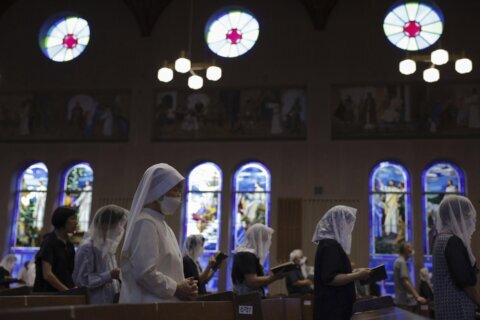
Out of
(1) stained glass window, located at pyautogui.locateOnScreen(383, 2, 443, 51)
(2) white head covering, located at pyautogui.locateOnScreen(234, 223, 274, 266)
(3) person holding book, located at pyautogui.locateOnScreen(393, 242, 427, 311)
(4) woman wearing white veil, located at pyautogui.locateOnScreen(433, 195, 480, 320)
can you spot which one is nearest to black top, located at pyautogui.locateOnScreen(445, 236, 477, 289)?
(4) woman wearing white veil, located at pyautogui.locateOnScreen(433, 195, 480, 320)

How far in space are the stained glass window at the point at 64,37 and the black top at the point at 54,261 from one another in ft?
38.3

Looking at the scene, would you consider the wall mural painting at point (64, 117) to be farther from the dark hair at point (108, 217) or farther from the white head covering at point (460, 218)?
the white head covering at point (460, 218)

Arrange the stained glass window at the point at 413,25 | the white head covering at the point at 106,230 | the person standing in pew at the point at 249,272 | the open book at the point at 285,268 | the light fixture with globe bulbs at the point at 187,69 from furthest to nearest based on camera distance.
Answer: the stained glass window at the point at 413,25 < the light fixture with globe bulbs at the point at 187,69 < the open book at the point at 285,268 < the person standing in pew at the point at 249,272 < the white head covering at the point at 106,230

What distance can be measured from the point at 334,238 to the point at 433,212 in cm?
942

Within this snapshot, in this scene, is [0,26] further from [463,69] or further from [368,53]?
[463,69]

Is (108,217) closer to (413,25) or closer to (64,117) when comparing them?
(64,117)

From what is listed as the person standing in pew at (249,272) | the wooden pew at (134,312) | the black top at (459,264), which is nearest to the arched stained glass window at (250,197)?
the person standing in pew at (249,272)

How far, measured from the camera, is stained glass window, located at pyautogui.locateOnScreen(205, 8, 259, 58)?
14188mm

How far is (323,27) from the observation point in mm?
13688

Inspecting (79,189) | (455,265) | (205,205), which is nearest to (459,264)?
(455,265)

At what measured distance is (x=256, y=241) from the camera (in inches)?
215

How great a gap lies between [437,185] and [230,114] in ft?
17.6

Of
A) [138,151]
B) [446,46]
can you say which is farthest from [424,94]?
[138,151]

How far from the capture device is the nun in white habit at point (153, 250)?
267cm
